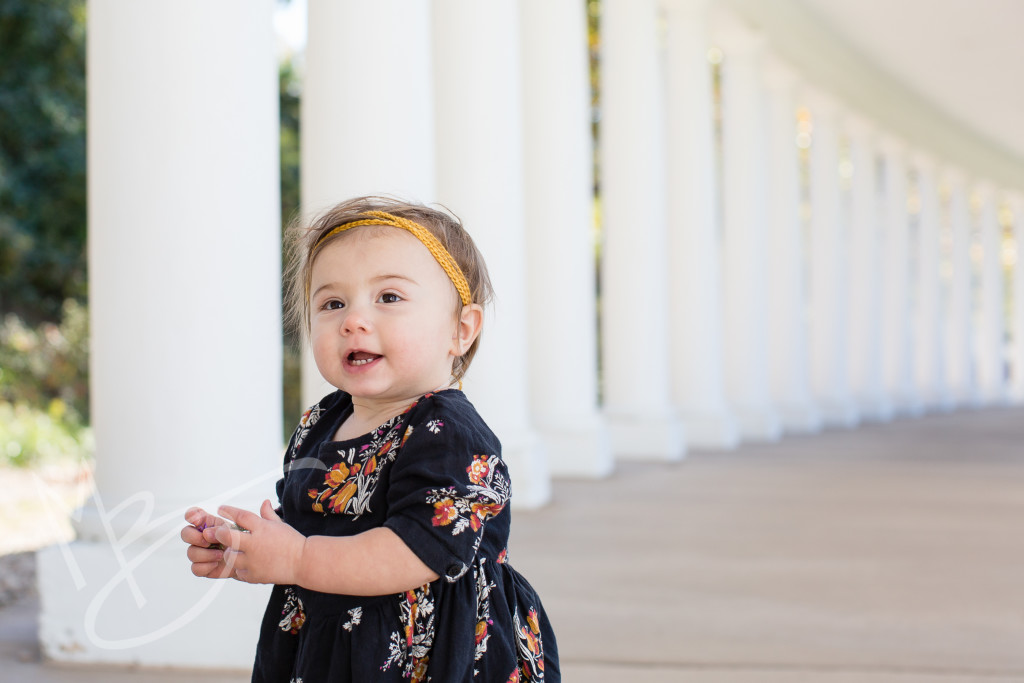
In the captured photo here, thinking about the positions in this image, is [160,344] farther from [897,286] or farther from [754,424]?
[897,286]

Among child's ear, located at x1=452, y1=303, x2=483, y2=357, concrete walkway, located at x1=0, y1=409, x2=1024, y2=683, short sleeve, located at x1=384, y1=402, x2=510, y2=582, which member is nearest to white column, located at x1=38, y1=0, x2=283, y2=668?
concrete walkway, located at x1=0, y1=409, x2=1024, y2=683

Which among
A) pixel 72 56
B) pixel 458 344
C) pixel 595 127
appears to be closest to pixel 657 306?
pixel 458 344

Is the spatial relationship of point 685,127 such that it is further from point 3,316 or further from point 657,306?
point 3,316

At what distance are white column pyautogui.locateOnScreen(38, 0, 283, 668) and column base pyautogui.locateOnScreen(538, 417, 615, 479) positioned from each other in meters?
14.9

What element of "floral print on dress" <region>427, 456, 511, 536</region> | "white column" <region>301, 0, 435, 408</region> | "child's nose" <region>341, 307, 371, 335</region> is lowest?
"floral print on dress" <region>427, 456, 511, 536</region>

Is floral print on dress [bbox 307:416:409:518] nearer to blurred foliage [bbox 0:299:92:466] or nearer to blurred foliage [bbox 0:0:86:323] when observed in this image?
blurred foliage [bbox 0:299:92:466]

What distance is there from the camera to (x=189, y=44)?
10.0 meters

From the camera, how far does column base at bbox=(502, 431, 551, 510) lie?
62.2ft

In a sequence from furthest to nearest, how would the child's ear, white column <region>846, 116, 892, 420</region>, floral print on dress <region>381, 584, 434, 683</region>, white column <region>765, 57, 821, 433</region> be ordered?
1. white column <region>846, 116, 892, 420</region>
2. white column <region>765, 57, 821, 433</region>
3. the child's ear
4. floral print on dress <region>381, 584, 434, 683</region>

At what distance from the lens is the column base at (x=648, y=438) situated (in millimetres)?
28984

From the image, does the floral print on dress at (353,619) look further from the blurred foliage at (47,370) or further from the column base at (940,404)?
the column base at (940,404)

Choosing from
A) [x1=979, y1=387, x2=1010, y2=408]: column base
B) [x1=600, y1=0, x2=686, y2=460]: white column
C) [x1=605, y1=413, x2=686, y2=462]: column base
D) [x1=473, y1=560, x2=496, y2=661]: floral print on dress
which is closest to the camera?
[x1=473, y1=560, x2=496, y2=661]: floral print on dress

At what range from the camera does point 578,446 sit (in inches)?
963

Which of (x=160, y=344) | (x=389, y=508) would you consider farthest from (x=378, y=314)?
(x=160, y=344)
